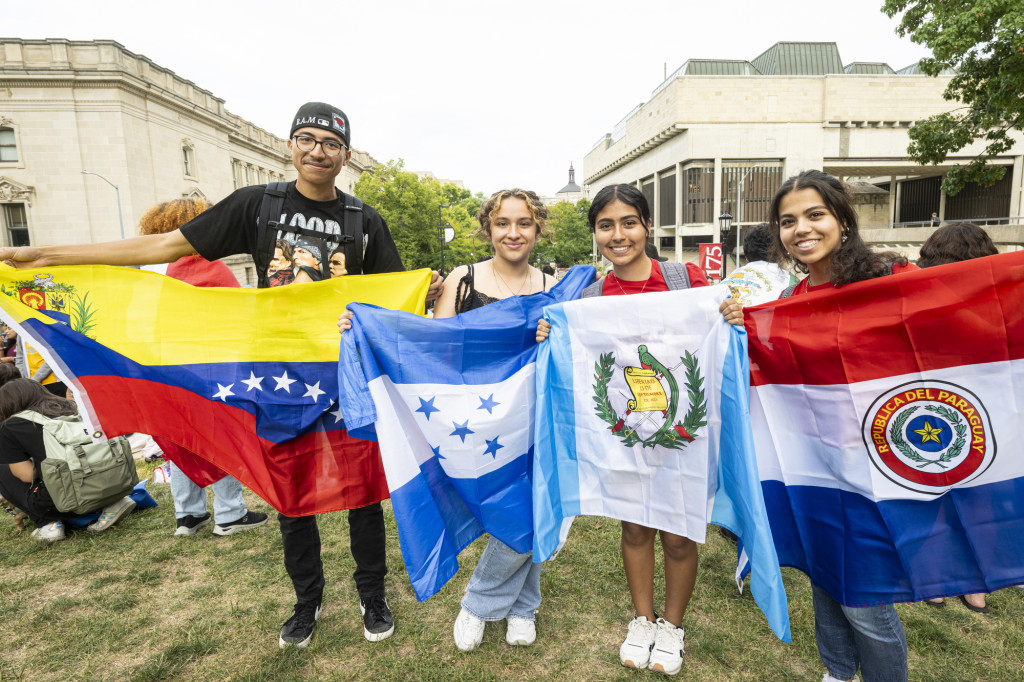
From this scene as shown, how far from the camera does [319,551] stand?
2.87 metres

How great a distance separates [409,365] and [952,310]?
7.15ft

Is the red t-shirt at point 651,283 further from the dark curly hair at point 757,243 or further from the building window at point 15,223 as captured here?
the building window at point 15,223

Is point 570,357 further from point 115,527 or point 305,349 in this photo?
point 115,527

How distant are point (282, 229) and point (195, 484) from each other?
7.30 feet

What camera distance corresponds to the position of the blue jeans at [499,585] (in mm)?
2795

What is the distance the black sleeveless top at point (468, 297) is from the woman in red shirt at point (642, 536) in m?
0.39

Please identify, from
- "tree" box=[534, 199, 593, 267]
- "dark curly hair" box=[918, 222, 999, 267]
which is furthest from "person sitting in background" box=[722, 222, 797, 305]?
"tree" box=[534, 199, 593, 267]

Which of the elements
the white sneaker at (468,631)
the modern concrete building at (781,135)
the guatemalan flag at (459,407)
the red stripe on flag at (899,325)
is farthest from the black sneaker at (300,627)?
the modern concrete building at (781,135)

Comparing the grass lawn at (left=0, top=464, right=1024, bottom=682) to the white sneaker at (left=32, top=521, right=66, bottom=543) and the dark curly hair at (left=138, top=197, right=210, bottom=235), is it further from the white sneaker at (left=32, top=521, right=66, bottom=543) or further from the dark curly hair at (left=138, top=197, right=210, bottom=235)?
the dark curly hair at (left=138, top=197, right=210, bottom=235)

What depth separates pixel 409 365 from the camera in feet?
8.42

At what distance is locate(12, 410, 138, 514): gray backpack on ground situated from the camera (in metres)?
4.06

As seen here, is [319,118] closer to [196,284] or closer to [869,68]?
[196,284]

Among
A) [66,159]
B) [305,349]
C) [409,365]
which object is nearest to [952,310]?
[409,365]

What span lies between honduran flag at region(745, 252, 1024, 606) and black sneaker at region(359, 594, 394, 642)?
6.95 feet
